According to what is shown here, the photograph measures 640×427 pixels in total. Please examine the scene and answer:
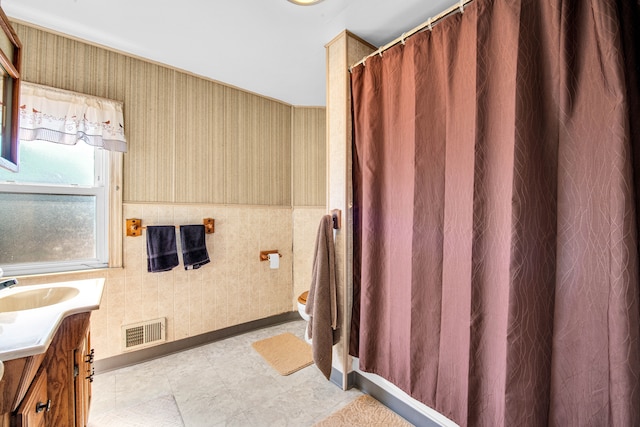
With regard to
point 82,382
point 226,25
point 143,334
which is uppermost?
point 226,25

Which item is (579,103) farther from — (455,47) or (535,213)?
(455,47)

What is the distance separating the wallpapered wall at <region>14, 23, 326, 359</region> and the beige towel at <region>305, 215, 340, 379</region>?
43.3 inches

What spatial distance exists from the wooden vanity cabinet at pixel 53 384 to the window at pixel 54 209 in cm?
83

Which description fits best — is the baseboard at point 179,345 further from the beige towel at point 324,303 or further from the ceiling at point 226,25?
the ceiling at point 226,25

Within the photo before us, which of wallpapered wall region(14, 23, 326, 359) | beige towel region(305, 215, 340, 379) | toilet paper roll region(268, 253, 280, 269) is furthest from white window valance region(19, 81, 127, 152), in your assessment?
beige towel region(305, 215, 340, 379)

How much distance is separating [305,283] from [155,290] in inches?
55.4

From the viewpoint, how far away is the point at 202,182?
7.80ft

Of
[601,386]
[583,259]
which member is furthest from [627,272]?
[601,386]

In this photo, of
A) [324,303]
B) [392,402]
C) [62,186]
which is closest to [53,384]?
[324,303]

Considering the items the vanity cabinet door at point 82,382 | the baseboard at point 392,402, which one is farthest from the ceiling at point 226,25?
the baseboard at point 392,402

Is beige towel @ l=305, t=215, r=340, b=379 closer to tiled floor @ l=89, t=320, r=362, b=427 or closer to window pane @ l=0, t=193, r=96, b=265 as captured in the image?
tiled floor @ l=89, t=320, r=362, b=427

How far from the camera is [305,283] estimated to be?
2.94m

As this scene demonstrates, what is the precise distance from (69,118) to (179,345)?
1867 mm

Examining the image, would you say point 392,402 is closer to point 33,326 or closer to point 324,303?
point 324,303
